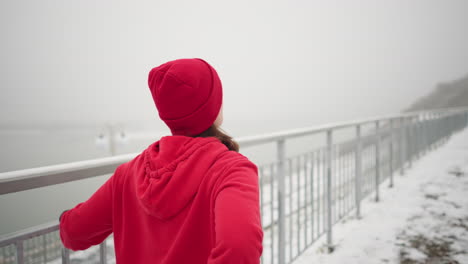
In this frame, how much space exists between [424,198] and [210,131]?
4263mm

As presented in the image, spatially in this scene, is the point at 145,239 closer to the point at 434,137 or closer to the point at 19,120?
the point at 434,137

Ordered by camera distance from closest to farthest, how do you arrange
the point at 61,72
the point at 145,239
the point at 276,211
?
the point at 145,239
the point at 276,211
the point at 61,72

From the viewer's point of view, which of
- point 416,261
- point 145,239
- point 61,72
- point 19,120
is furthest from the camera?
point 61,72

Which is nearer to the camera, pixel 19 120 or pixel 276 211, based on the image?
pixel 276 211

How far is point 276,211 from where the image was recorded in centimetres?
236

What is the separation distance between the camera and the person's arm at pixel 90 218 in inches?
37.6

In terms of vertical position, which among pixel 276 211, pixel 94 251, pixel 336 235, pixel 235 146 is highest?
pixel 235 146

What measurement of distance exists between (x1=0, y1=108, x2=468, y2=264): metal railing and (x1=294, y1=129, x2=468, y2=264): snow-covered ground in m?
0.16

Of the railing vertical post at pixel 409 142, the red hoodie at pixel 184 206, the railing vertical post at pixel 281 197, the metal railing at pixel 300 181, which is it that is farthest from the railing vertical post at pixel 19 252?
the railing vertical post at pixel 409 142

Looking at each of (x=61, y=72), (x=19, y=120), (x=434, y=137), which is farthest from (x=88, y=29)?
(x=434, y=137)

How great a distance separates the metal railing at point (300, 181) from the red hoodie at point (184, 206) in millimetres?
265

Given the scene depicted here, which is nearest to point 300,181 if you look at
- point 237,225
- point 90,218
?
point 90,218

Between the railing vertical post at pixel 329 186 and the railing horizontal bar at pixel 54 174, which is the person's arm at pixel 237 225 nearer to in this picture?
the railing horizontal bar at pixel 54 174

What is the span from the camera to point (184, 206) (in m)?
0.77
